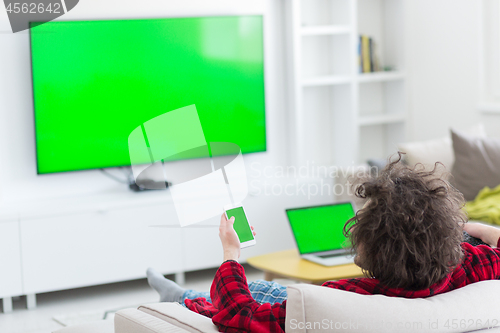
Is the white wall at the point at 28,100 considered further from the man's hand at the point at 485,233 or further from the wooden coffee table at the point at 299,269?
the man's hand at the point at 485,233

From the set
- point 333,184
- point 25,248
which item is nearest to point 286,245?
point 333,184

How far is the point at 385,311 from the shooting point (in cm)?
118

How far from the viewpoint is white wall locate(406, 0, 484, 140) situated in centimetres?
427

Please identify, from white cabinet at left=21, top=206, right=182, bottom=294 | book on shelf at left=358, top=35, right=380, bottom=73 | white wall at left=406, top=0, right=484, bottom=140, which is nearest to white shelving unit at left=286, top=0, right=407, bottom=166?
book on shelf at left=358, top=35, right=380, bottom=73

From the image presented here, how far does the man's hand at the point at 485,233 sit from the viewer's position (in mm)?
1609

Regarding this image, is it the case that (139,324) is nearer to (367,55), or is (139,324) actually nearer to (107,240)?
(107,240)

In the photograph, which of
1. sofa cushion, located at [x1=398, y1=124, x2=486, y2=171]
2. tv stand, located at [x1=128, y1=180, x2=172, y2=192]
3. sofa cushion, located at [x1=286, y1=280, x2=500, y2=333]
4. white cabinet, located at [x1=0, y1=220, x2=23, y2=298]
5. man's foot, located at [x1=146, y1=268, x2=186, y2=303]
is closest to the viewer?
sofa cushion, located at [x1=286, y1=280, x2=500, y2=333]

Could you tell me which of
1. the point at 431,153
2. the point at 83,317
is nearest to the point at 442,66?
the point at 431,153

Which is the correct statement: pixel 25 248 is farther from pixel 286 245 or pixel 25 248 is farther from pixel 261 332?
pixel 261 332

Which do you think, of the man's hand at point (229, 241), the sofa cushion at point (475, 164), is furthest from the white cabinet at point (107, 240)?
the man's hand at point (229, 241)

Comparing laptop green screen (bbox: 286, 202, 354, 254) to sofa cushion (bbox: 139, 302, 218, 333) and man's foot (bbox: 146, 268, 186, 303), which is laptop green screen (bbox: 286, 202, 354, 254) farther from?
sofa cushion (bbox: 139, 302, 218, 333)

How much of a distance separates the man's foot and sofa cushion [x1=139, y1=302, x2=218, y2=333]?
57cm

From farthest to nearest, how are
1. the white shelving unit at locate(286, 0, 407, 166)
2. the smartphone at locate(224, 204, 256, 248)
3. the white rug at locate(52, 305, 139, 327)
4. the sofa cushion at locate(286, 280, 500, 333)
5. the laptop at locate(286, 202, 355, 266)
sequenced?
the white shelving unit at locate(286, 0, 407, 166) < the white rug at locate(52, 305, 139, 327) < the laptop at locate(286, 202, 355, 266) < the smartphone at locate(224, 204, 256, 248) < the sofa cushion at locate(286, 280, 500, 333)

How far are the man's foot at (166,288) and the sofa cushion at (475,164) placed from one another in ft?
6.65
